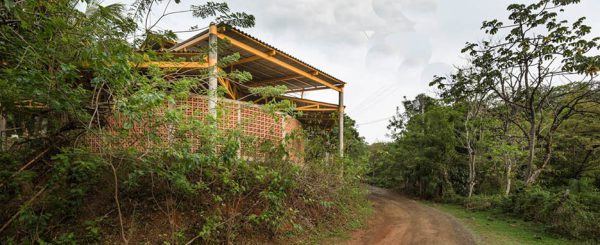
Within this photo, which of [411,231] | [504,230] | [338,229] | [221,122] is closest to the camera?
[221,122]

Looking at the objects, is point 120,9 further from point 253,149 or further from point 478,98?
point 478,98

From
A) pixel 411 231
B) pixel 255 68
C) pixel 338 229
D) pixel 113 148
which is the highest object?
pixel 255 68

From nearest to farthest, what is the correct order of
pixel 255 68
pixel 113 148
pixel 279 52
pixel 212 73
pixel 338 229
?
1. pixel 113 148
2. pixel 212 73
3. pixel 338 229
4. pixel 279 52
5. pixel 255 68

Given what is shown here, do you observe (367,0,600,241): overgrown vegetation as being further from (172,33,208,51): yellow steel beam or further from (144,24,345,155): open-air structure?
(172,33,208,51): yellow steel beam

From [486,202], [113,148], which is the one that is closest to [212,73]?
[113,148]

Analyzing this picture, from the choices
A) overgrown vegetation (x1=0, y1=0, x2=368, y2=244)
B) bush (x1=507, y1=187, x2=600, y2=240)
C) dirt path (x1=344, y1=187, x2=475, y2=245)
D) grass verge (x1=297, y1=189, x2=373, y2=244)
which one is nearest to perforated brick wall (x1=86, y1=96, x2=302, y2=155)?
overgrown vegetation (x1=0, y1=0, x2=368, y2=244)

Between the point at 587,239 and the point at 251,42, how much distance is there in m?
9.29

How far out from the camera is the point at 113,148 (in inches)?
154

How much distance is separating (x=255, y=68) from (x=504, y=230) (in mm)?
8658

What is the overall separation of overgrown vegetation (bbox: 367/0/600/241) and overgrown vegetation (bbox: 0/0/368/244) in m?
6.78

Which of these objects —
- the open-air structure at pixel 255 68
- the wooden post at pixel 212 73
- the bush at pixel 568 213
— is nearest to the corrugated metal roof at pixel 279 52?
the open-air structure at pixel 255 68

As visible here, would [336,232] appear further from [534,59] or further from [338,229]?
[534,59]

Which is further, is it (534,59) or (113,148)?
(534,59)

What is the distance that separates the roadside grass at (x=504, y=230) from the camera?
6309 millimetres
